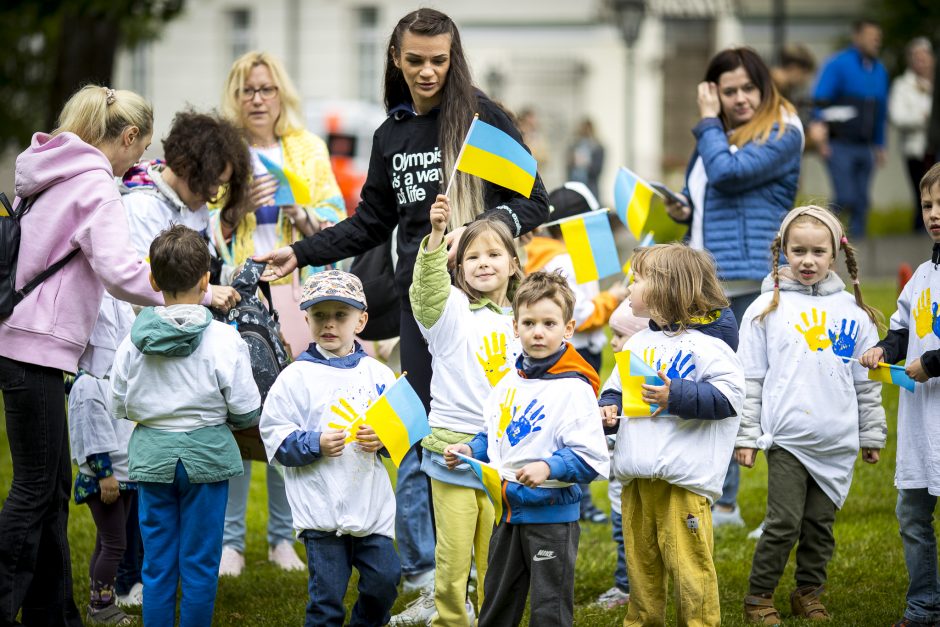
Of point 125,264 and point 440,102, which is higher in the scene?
point 440,102

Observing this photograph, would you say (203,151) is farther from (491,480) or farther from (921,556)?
(921,556)

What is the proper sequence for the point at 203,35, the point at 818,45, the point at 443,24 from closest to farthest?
1. the point at 443,24
2. the point at 818,45
3. the point at 203,35

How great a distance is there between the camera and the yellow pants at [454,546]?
16.0ft

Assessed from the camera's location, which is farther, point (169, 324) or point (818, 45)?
point (818, 45)

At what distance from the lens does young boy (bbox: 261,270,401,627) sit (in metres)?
4.67

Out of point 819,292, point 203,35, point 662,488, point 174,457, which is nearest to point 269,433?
point 174,457

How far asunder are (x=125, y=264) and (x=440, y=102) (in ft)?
4.59

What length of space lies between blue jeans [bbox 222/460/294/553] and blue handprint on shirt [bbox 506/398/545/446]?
2381 millimetres

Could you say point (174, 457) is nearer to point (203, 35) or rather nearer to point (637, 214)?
point (637, 214)

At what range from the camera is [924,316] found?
4.95m

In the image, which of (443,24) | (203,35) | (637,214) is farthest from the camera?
(203,35)

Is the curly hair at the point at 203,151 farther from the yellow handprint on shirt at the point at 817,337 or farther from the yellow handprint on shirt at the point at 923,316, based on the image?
the yellow handprint on shirt at the point at 923,316

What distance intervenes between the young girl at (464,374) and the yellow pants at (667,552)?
585mm

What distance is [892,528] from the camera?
6.83m
